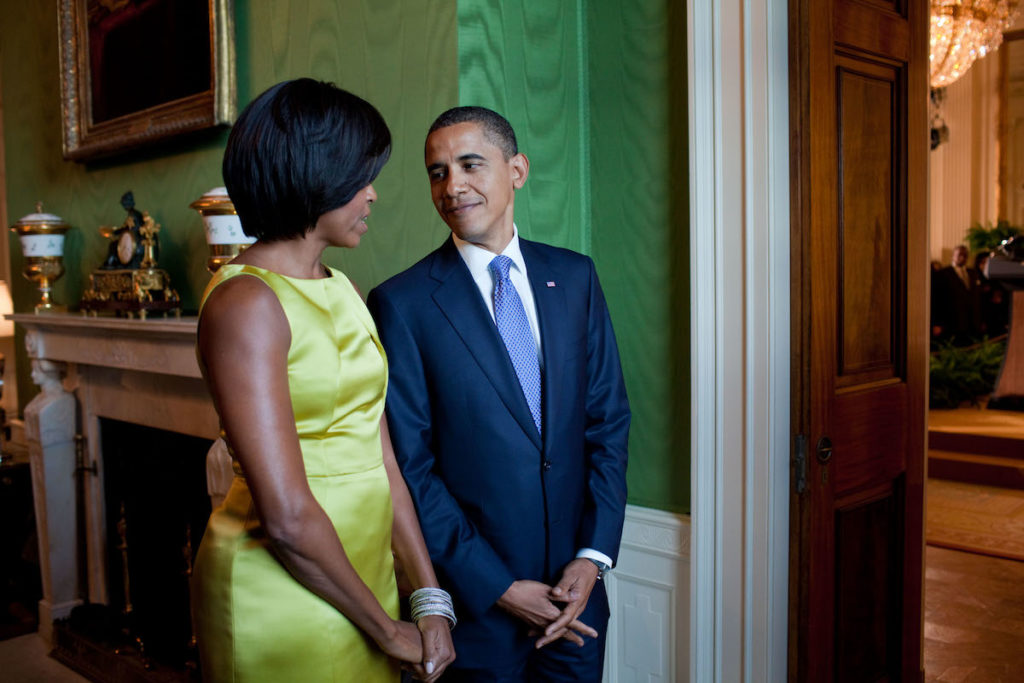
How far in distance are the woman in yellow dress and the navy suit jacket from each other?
0.29m

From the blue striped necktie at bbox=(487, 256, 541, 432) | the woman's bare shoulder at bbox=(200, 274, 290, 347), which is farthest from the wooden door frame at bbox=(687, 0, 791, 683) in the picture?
the woman's bare shoulder at bbox=(200, 274, 290, 347)

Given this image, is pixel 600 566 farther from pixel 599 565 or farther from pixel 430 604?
pixel 430 604

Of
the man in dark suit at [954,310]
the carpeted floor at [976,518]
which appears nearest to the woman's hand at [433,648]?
the carpeted floor at [976,518]

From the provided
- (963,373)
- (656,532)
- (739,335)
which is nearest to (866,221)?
(739,335)

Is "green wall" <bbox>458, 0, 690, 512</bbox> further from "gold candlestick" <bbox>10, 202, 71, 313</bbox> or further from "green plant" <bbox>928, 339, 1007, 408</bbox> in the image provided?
"green plant" <bbox>928, 339, 1007, 408</bbox>

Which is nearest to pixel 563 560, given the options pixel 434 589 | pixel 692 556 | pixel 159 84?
pixel 434 589

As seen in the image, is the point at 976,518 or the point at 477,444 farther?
the point at 976,518

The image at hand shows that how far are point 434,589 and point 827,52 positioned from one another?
1.65 meters

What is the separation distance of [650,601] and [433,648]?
3.86 ft

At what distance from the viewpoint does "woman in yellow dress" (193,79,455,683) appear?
122cm

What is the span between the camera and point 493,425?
5.81 ft

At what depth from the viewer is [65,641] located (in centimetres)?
398

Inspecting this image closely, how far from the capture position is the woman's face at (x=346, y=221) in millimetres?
1354

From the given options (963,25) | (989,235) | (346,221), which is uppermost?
(963,25)
